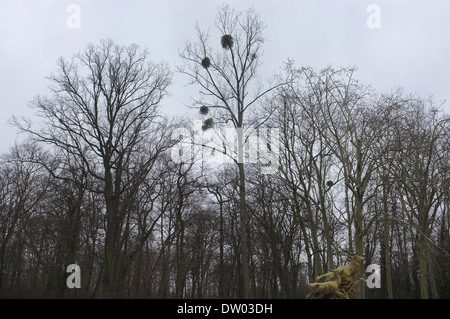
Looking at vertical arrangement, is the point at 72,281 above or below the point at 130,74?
below

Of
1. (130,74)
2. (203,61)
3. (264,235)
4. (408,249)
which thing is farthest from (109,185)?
(408,249)

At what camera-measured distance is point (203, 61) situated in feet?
66.4

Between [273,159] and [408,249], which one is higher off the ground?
[273,159]

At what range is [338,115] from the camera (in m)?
22.3
